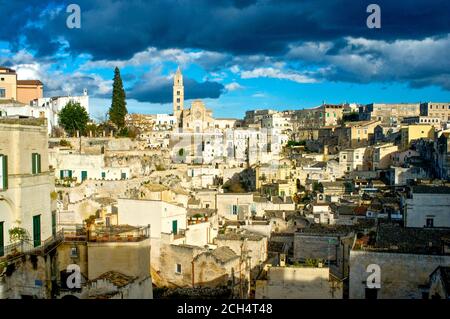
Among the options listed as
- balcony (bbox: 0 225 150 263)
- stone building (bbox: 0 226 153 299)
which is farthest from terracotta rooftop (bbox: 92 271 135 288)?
balcony (bbox: 0 225 150 263)

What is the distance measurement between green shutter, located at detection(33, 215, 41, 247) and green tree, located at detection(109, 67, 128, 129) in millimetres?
48572

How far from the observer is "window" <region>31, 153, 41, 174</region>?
46.6 ft

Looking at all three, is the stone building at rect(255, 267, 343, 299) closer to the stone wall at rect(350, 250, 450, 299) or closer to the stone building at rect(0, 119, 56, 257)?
the stone wall at rect(350, 250, 450, 299)

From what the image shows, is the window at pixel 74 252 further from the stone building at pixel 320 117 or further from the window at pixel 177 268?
the stone building at pixel 320 117

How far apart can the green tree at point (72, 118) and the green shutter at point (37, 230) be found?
4159 centimetres

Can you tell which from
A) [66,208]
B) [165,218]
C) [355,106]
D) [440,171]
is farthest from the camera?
[355,106]

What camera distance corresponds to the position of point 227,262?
21344 mm

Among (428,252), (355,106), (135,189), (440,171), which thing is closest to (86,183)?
(135,189)

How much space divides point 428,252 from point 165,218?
36.5 feet

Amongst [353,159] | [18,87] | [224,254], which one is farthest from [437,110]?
[224,254]

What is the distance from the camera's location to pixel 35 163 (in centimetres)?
1437
